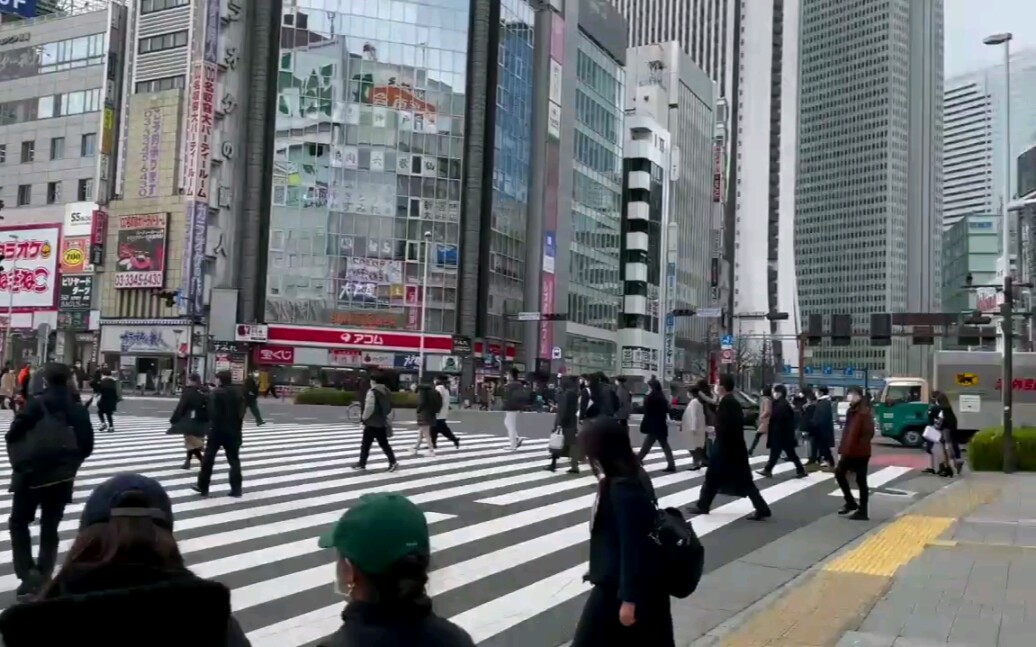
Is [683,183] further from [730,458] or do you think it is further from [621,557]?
[621,557]

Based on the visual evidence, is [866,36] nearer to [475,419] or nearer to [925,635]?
[475,419]

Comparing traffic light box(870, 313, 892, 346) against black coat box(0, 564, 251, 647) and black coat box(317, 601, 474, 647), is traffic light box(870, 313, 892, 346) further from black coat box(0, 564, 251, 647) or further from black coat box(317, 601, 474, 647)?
black coat box(0, 564, 251, 647)

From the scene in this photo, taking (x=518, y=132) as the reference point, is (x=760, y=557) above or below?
below

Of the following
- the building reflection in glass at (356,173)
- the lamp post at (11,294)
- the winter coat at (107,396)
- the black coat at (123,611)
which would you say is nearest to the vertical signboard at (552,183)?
the building reflection in glass at (356,173)

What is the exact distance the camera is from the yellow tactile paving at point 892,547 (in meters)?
8.88

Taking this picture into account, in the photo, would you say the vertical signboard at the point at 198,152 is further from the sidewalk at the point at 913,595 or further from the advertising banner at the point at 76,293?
the sidewalk at the point at 913,595

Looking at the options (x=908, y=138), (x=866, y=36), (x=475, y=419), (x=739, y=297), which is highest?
(x=866, y=36)

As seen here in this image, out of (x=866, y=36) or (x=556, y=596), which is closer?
(x=556, y=596)

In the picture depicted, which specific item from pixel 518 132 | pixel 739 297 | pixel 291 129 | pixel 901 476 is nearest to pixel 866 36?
pixel 739 297

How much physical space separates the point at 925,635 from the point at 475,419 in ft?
96.0

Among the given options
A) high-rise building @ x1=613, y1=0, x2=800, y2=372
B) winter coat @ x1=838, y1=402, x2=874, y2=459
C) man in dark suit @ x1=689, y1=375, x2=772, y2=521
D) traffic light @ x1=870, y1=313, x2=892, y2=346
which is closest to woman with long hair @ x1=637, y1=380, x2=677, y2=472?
winter coat @ x1=838, y1=402, x2=874, y2=459

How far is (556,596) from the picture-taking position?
25.7ft

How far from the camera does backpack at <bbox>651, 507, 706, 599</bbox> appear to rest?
401 cm

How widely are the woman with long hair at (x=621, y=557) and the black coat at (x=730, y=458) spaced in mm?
7164
